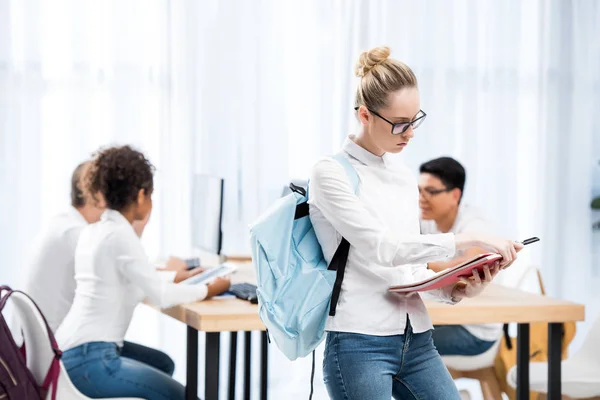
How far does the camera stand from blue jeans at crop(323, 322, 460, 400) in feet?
5.66

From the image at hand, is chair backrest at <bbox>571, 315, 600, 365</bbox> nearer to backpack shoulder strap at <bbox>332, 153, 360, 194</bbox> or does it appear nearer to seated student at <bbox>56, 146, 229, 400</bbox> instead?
seated student at <bbox>56, 146, 229, 400</bbox>

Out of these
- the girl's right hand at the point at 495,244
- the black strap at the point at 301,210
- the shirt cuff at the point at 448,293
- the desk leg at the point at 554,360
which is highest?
the black strap at the point at 301,210

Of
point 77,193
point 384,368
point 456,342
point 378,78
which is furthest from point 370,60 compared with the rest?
point 456,342

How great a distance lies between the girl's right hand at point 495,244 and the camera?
1.64 metres

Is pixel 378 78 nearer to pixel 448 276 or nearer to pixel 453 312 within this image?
pixel 448 276

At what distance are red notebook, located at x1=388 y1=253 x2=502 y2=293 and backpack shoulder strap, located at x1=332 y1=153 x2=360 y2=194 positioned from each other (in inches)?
8.5

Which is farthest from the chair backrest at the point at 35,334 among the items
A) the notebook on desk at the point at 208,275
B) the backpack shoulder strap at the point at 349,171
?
the backpack shoulder strap at the point at 349,171

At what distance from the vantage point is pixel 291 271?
1.80m

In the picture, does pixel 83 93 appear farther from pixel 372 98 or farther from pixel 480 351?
pixel 372 98

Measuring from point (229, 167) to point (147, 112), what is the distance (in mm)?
547

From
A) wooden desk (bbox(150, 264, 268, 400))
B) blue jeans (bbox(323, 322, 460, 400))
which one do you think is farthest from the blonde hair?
wooden desk (bbox(150, 264, 268, 400))

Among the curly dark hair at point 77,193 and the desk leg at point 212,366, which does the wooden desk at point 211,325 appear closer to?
the desk leg at point 212,366

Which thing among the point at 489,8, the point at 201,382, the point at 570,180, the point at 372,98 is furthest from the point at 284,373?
the point at 372,98

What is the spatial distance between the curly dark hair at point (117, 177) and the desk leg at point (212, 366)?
503mm
